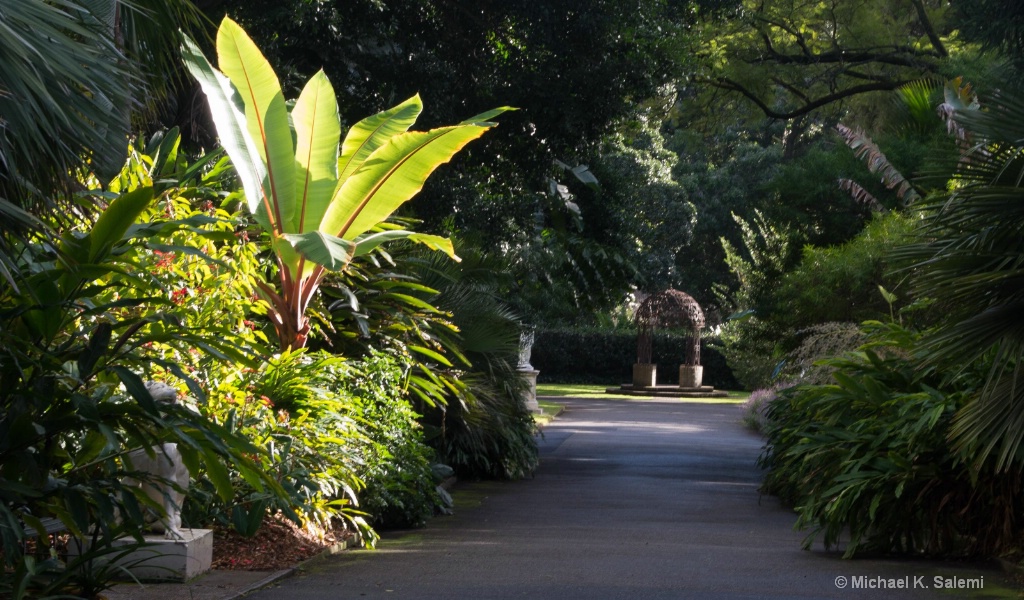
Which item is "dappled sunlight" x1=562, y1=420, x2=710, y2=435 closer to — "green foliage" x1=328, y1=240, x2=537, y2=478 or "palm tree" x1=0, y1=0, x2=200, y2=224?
"green foliage" x1=328, y1=240, x2=537, y2=478

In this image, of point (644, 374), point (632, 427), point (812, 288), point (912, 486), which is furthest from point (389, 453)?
point (644, 374)

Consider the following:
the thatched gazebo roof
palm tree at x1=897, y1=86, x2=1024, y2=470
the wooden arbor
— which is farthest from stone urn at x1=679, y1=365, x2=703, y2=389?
palm tree at x1=897, y1=86, x2=1024, y2=470

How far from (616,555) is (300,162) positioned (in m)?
4.22

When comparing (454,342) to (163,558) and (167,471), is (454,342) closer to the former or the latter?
(167,471)

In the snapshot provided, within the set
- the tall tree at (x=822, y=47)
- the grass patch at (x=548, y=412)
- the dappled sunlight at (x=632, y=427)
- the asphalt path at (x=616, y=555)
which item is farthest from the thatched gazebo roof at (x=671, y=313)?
the asphalt path at (x=616, y=555)

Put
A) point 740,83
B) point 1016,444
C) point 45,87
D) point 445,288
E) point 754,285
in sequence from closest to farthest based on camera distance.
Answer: point 45,87, point 1016,444, point 445,288, point 754,285, point 740,83

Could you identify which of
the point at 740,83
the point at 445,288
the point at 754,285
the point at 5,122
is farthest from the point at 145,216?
the point at 740,83

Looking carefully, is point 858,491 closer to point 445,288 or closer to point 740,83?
point 445,288

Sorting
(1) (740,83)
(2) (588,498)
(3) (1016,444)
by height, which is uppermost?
(1) (740,83)

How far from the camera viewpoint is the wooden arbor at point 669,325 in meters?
38.5

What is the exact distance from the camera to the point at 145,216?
7750 mm

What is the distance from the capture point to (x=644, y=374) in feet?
135

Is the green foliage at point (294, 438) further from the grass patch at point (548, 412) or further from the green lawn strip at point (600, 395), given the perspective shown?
the green lawn strip at point (600, 395)

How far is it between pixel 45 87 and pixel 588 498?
31.2 feet
